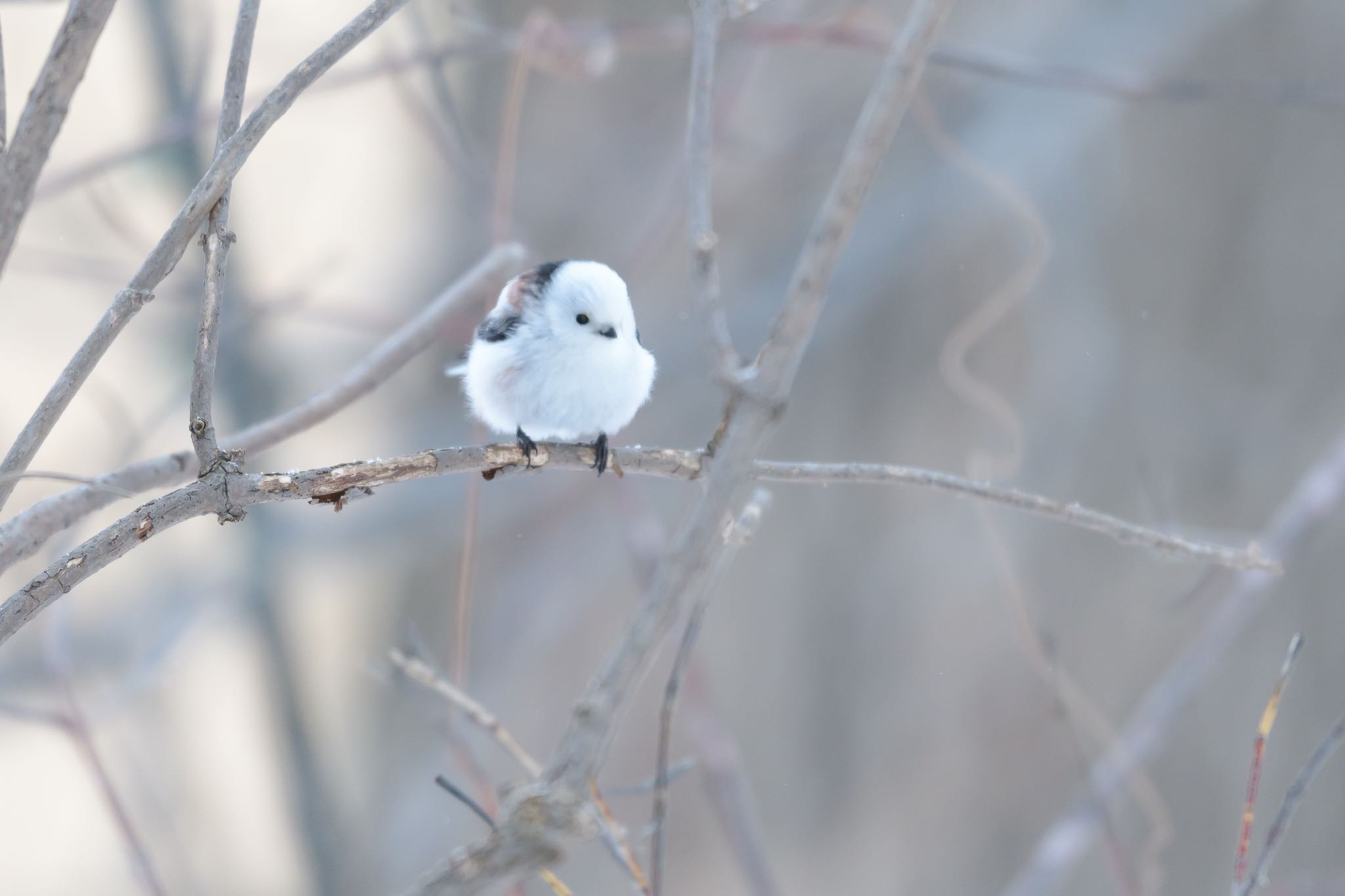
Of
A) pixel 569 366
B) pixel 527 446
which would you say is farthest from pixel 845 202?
pixel 569 366

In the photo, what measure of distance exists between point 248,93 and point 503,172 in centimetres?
92

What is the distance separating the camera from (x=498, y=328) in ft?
3.19

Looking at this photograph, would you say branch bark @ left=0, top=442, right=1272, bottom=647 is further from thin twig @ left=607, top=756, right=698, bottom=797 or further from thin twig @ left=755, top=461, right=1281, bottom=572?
thin twig @ left=607, top=756, right=698, bottom=797

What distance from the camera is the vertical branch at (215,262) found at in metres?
0.48

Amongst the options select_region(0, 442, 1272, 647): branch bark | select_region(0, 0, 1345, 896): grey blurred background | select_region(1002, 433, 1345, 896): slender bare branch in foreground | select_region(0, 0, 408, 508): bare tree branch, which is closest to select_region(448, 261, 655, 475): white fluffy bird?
select_region(0, 442, 1272, 647): branch bark

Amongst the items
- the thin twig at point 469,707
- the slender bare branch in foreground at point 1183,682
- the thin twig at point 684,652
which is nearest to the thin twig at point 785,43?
the slender bare branch in foreground at point 1183,682

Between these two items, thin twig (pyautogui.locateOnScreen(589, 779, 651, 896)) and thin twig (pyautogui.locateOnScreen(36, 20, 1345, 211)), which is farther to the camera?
thin twig (pyautogui.locateOnScreen(36, 20, 1345, 211))

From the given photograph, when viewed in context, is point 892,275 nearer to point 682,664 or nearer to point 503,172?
point 503,172

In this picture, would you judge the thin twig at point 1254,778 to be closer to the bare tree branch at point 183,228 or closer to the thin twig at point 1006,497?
the thin twig at point 1006,497

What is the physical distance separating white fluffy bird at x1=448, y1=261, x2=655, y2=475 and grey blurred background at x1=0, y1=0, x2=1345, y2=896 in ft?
3.04

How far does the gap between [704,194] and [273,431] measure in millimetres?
466

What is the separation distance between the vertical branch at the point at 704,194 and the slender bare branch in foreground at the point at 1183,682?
1.02 metres

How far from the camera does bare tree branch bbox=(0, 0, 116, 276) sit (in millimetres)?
380

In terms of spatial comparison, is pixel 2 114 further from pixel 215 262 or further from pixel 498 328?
pixel 498 328
